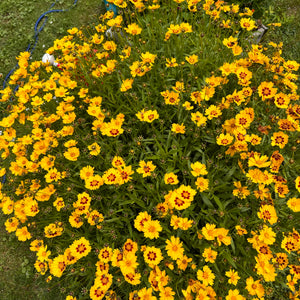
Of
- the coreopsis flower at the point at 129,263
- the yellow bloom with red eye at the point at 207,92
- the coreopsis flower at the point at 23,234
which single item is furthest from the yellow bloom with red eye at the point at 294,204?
the coreopsis flower at the point at 23,234

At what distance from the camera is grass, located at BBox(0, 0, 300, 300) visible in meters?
3.18

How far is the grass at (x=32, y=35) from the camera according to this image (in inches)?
125

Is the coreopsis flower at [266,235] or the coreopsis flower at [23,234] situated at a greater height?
the coreopsis flower at [23,234]

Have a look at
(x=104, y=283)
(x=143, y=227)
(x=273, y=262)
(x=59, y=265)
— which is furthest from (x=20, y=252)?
(x=273, y=262)

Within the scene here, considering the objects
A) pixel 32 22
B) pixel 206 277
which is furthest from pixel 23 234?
pixel 32 22

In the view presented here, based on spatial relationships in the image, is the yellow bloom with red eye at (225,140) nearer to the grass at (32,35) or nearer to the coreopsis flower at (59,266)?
the coreopsis flower at (59,266)

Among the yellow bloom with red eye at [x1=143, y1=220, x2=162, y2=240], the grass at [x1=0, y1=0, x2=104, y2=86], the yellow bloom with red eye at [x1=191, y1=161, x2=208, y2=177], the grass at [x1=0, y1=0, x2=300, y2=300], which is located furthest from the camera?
the grass at [x1=0, y1=0, x2=104, y2=86]

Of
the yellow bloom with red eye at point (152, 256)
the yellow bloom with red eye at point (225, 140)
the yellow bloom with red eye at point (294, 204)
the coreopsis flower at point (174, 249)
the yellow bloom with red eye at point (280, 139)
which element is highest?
the yellow bloom with red eye at point (225, 140)

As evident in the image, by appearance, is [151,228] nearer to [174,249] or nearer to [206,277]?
[174,249]

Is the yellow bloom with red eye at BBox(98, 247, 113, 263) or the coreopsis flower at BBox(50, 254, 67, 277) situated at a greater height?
the coreopsis flower at BBox(50, 254, 67, 277)

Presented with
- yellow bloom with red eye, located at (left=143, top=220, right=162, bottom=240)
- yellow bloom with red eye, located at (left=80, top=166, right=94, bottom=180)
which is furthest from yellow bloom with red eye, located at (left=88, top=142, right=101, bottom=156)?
yellow bloom with red eye, located at (left=143, top=220, right=162, bottom=240)

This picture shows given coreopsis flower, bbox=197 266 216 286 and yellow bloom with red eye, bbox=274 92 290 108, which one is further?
yellow bloom with red eye, bbox=274 92 290 108

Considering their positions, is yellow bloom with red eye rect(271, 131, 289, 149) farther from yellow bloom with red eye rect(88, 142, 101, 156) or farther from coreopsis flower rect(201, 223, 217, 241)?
yellow bloom with red eye rect(88, 142, 101, 156)

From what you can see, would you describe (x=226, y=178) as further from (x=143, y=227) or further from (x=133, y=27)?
(x=133, y=27)
